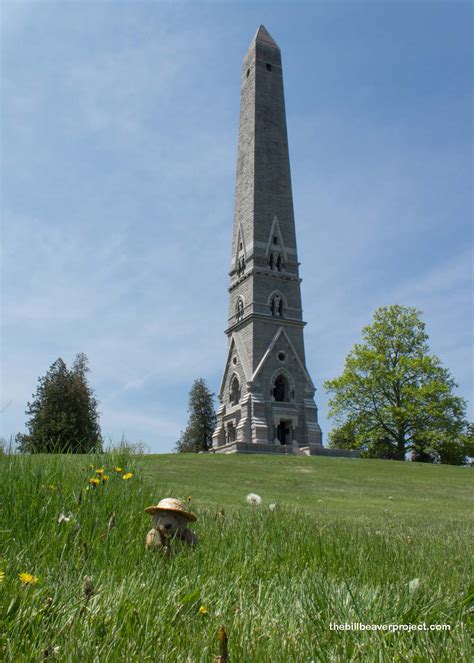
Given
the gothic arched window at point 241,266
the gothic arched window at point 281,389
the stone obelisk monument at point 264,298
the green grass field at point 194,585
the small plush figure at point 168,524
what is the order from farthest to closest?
the gothic arched window at point 241,266 → the gothic arched window at point 281,389 → the stone obelisk monument at point 264,298 → the small plush figure at point 168,524 → the green grass field at point 194,585

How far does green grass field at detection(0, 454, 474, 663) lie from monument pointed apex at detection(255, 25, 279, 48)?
171 ft

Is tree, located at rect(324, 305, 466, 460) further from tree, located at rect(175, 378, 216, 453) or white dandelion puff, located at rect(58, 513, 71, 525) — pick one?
white dandelion puff, located at rect(58, 513, 71, 525)

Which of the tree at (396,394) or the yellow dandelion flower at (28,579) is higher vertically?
the tree at (396,394)

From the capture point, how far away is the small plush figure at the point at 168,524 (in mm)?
3834

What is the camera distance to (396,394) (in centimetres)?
4569

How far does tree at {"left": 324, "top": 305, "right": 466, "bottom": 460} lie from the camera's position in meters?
43.7

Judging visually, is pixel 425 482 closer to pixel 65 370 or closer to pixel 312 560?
pixel 312 560

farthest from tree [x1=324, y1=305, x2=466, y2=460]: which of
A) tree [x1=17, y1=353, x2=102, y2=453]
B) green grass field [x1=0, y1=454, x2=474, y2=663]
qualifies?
green grass field [x1=0, y1=454, x2=474, y2=663]

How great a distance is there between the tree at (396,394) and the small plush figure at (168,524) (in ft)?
137

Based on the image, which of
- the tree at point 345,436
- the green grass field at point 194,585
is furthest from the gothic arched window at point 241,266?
the green grass field at point 194,585

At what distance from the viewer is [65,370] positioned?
48188mm

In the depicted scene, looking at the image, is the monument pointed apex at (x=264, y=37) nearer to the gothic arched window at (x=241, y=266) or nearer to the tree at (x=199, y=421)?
the gothic arched window at (x=241, y=266)

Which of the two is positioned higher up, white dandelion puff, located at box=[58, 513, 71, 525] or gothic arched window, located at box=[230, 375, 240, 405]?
gothic arched window, located at box=[230, 375, 240, 405]

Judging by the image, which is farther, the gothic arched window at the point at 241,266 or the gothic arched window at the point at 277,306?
the gothic arched window at the point at 241,266
